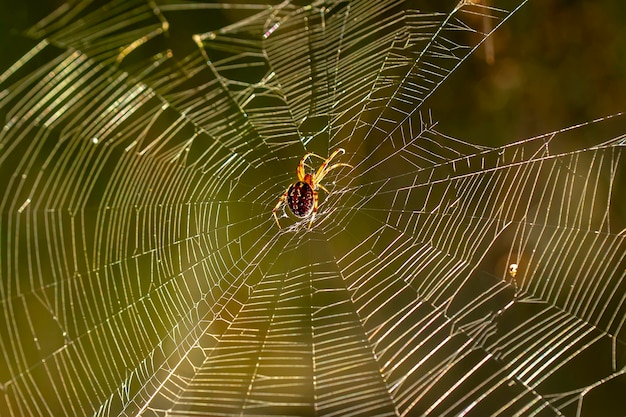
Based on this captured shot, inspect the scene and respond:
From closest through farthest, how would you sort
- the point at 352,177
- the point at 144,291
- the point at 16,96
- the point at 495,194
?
the point at 16,96
the point at 144,291
the point at 495,194
the point at 352,177

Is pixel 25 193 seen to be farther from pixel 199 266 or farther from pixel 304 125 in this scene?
pixel 304 125

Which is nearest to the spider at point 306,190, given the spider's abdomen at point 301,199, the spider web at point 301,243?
the spider's abdomen at point 301,199

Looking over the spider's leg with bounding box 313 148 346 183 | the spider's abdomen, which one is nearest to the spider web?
the spider's leg with bounding box 313 148 346 183

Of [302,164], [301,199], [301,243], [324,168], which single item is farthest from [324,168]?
[301,243]

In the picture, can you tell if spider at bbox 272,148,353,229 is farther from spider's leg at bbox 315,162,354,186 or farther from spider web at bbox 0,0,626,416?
spider web at bbox 0,0,626,416

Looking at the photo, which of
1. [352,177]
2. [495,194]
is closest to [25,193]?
[352,177]

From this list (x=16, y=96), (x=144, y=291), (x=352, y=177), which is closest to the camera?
(x=16, y=96)

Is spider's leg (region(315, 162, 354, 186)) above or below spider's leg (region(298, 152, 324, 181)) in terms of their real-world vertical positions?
below

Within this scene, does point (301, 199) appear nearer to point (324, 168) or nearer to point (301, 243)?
point (324, 168)
